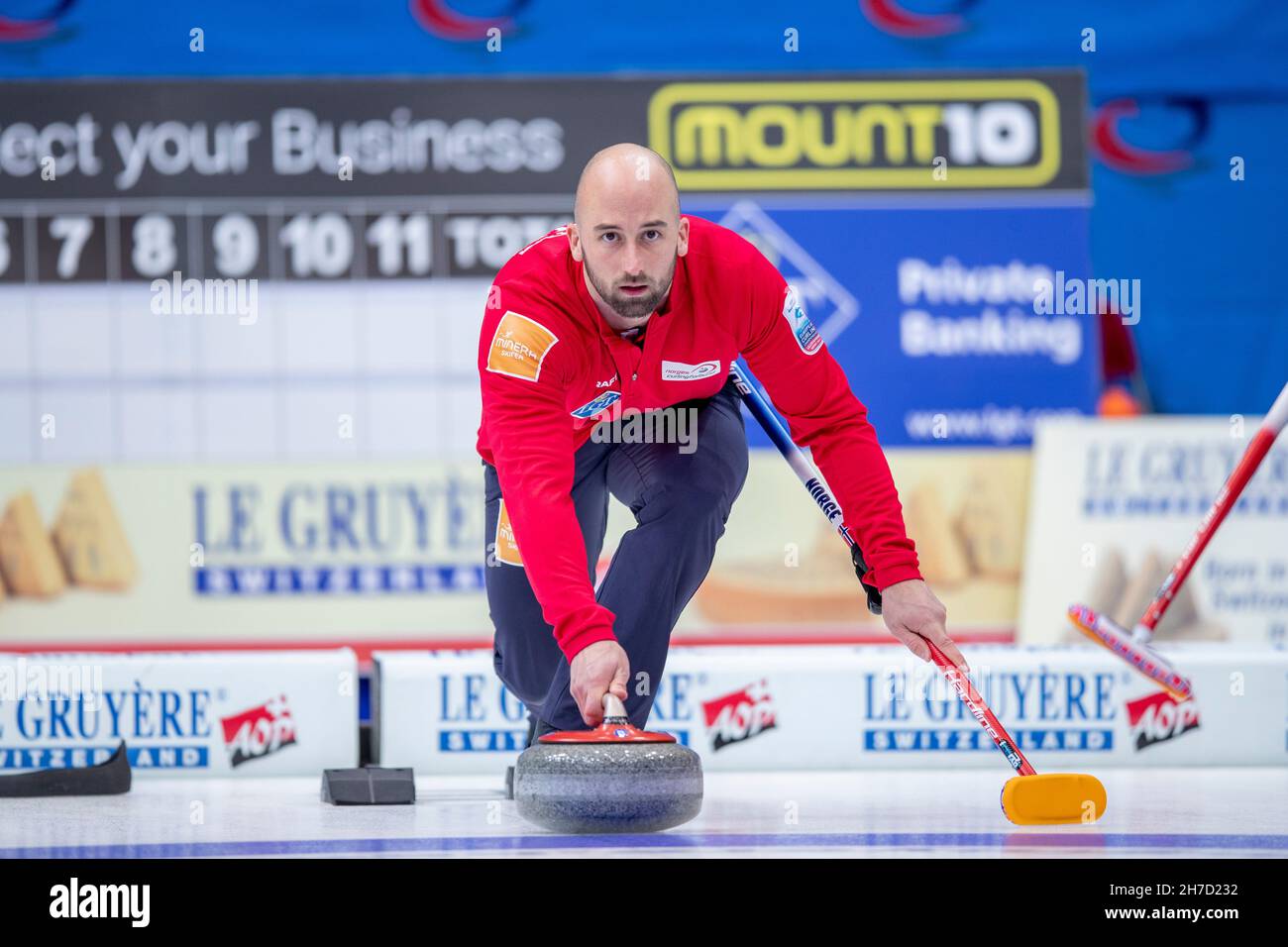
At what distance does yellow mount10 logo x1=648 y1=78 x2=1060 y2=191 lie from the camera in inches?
226

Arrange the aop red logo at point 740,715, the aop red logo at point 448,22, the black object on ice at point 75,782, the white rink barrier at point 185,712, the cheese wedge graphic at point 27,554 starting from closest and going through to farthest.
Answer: the black object on ice at point 75,782 → the white rink barrier at point 185,712 → the aop red logo at point 740,715 → the cheese wedge graphic at point 27,554 → the aop red logo at point 448,22

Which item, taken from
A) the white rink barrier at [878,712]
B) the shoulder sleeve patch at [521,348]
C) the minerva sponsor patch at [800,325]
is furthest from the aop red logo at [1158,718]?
the shoulder sleeve patch at [521,348]

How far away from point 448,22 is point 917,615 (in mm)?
3711

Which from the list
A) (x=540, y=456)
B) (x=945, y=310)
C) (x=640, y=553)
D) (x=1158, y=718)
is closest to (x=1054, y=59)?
(x=945, y=310)

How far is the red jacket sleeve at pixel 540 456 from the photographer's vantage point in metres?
2.49

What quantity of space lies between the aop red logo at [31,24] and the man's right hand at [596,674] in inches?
165

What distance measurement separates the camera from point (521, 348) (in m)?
2.63

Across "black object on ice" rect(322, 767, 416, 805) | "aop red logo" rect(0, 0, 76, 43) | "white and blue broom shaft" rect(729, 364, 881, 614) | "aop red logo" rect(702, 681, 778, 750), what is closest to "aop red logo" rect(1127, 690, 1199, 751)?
"aop red logo" rect(702, 681, 778, 750)

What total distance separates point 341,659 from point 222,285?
2044 millimetres

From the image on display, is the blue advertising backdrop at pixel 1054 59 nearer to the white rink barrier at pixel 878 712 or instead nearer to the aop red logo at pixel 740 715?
the white rink barrier at pixel 878 712

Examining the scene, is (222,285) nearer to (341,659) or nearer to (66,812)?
(341,659)

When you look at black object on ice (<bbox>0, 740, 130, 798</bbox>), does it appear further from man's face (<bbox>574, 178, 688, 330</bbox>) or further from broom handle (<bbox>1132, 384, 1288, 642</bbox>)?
broom handle (<bbox>1132, 384, 1288, 642</bbox>)

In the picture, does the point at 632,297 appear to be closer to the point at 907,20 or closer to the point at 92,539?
the point at 92,539
